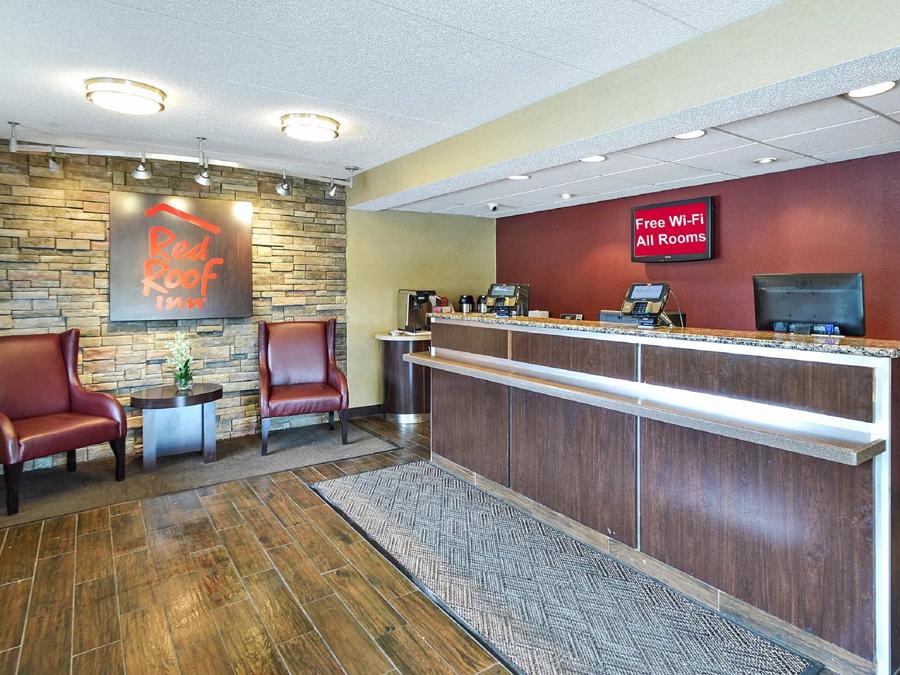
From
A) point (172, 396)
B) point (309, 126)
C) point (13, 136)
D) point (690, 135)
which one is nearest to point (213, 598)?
point (172, 396)

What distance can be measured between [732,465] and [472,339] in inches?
78.3

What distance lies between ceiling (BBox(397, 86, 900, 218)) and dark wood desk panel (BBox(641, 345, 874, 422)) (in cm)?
147

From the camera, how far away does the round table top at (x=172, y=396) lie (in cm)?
431

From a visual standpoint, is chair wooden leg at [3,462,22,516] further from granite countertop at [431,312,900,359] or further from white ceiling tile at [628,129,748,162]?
white ceiling tile at [628,129,748,162]

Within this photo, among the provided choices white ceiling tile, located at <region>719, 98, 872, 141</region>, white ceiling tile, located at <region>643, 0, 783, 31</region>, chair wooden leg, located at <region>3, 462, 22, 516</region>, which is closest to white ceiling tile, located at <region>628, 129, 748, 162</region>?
white ceiling tile, located at <region>719, 98, 872, 141</region>

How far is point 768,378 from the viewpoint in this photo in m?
2.25

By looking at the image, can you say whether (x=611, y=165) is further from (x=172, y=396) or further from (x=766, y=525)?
(x=172, y=396)

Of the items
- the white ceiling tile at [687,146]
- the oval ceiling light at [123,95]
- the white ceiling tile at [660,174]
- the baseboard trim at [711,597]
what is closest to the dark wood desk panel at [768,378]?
the baseboard trim at [711,597]

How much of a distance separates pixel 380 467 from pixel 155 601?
6.75 feet

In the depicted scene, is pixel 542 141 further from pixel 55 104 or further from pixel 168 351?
pixel 168 351

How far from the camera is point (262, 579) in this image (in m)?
2.71

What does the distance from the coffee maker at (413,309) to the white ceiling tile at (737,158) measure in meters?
3.11

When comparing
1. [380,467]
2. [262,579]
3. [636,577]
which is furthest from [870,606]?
[380,467]

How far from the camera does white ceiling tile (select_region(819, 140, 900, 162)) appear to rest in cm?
361
